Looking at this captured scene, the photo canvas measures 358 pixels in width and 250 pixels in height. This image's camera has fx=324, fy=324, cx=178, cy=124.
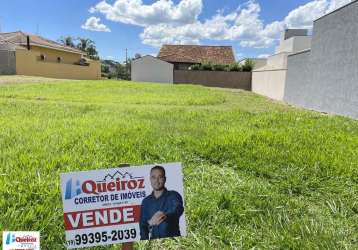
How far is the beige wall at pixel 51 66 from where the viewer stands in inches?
1062

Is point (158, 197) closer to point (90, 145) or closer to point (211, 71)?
point (90, 145)

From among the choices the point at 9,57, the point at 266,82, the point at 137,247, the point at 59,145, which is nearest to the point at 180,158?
the point at 59,145

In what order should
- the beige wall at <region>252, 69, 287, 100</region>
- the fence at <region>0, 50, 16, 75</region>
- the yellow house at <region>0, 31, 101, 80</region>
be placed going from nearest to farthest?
1. the beige wall at <region>252, 69, 287, 100</region>
2. the fence at <region>0, 50, 16, 75</region>
3. the yellow house at <region>0, 31, 101, 80</region>

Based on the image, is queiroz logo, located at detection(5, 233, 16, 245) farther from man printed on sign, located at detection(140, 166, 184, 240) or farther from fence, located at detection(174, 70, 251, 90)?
fence, located at detection(174, 70, 251, 90)

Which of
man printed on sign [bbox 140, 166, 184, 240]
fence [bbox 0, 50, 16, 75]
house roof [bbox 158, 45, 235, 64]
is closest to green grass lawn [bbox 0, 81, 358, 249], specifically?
man printed on sign [bbox 140, 166, 184, 240]

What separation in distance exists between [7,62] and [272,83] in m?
20.6

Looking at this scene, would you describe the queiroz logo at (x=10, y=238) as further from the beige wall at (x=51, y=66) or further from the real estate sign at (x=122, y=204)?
the beige wall at (x=51, y=66)

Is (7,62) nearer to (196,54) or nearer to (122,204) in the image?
(196,54)

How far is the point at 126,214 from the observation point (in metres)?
1.91

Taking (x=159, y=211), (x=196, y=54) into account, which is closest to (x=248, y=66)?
(x=196, y=54)

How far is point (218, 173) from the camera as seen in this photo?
385 cm

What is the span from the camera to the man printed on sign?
1938 mm

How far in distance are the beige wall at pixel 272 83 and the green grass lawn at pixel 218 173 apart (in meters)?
12.3

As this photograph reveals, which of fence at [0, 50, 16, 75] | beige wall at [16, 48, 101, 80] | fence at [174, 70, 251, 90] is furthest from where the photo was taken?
fence at [174, 70, 251, 90]
